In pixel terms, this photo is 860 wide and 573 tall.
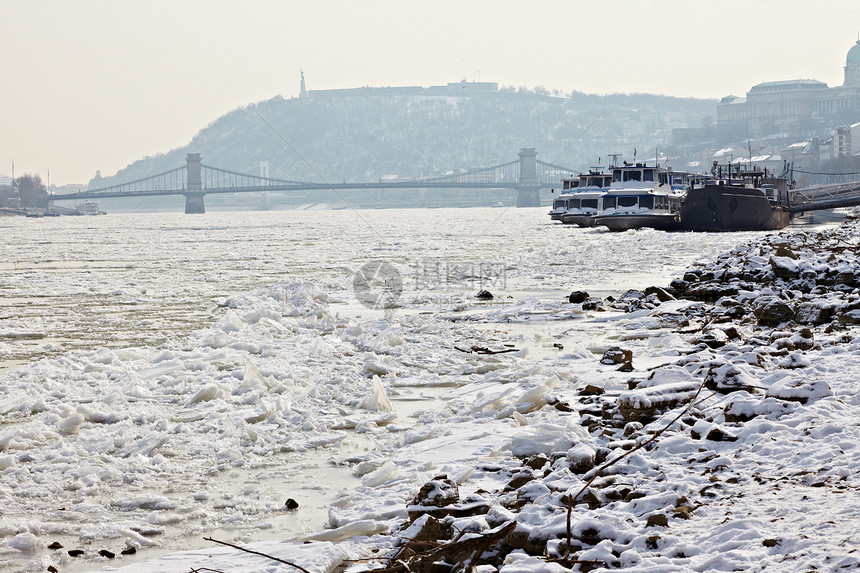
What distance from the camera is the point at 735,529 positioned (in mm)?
4211

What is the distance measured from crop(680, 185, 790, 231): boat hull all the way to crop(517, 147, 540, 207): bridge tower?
12395cm

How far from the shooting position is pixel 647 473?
213 inches

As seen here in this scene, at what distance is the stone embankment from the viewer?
4418 mm

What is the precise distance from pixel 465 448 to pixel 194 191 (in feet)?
533

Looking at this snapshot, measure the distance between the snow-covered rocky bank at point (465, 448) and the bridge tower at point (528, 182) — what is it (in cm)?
17021

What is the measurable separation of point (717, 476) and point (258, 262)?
28.4 meters

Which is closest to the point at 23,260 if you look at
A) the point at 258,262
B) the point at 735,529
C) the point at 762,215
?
the point at 258,262

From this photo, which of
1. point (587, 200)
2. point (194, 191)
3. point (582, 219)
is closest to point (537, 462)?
point (582, 219)

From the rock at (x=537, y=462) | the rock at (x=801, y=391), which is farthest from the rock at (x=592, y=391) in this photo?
the rock at (x=537, y=462)

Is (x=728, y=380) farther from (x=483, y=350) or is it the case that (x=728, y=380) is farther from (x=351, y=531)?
(x=483, y=350)

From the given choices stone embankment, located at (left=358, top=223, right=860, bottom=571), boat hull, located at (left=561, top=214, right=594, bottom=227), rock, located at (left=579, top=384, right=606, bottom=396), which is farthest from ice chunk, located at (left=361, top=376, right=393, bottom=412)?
boat hull, located at (left=561, top=214, right=594, bottom=227)

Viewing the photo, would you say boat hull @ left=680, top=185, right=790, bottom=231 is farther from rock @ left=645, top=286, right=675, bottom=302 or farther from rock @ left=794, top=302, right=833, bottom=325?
rock @ left=794, top=302, right=833, bottom=325

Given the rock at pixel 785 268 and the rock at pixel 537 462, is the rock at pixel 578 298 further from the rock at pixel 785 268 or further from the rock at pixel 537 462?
the rock at pixel 537 462

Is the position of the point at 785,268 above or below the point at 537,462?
above
